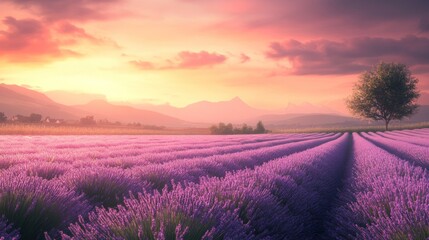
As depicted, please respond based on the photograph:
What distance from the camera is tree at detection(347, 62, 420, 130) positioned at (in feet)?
185

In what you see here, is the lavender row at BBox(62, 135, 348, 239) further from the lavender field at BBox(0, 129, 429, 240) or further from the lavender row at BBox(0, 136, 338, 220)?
the lavender row at BBox(0, 136, 338, 220)

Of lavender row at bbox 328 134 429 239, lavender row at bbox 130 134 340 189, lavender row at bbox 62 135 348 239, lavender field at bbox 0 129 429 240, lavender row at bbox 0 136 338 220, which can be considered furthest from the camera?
lavender row at bbox 130 134 340 189

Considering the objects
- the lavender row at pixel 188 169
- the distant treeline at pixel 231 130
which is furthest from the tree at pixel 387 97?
the lavender row at pixel 188 169

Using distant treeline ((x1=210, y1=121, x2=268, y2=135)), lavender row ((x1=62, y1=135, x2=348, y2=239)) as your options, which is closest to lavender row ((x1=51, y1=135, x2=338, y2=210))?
lavender row ((x1=62, y1=135, x2=348, y2=239))

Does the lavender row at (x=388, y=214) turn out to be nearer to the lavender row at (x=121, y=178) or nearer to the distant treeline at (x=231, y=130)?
the lavender row at (x=121, y=178)

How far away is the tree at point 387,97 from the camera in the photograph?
56.3 m

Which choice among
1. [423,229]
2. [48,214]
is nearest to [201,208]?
[48,214]

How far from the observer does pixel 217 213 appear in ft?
8.29

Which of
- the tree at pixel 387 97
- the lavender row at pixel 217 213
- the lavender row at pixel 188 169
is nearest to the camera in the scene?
the lavender row at pixel 217 213

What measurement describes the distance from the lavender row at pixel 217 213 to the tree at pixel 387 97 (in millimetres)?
56903

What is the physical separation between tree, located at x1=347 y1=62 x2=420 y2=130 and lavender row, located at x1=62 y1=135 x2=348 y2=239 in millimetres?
56903

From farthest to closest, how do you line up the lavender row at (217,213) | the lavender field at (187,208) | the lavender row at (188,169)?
the lavender row at (188,169)
the lavender field at (187,208)
the lavender row at (217,213)

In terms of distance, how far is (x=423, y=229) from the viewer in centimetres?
254

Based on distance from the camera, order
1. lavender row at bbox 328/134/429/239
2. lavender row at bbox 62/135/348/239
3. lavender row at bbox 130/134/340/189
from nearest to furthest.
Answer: lavender row at bbox 62/135/348/239 → lavender row at bbox 328/134/429/239 → lavender row at bbox 130/134/340/189
